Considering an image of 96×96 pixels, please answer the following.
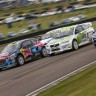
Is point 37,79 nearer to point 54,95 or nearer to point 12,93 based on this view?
point 12,93

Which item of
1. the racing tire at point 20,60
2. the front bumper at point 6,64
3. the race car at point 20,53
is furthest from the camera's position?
the racing tire at point 20,60

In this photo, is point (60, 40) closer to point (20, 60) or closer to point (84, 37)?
point (84, 37)

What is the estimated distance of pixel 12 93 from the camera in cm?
1098

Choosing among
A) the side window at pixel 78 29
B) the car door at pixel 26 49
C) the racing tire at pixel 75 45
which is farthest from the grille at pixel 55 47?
the side window at pixel 78 29

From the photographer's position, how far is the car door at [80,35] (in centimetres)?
2283

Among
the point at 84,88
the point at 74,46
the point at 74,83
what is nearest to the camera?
the point at 84,88

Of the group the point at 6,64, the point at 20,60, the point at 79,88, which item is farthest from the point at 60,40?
the point at 79,88

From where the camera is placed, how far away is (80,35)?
23031 millimetres

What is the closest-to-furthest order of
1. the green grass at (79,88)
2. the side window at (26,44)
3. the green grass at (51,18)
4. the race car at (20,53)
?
the green grass at (79,88)
the race car at (20,53)
the side window at (26,44)
the green grass at (51,18)

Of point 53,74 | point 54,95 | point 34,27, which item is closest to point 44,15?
point 34,27

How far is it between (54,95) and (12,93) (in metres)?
2.43

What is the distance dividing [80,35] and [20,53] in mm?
4080

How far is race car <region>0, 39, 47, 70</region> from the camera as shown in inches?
834

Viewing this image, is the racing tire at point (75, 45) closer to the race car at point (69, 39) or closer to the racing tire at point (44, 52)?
the race car at point (69, 39)
